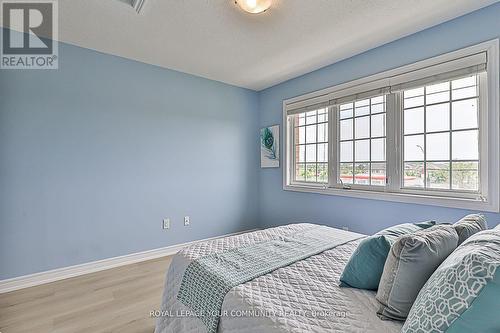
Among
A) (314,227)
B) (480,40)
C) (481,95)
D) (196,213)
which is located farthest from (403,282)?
(196,213)

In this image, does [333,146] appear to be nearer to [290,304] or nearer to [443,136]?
[443,136]

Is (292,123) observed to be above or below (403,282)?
above

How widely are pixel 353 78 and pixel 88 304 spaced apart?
3.59 m

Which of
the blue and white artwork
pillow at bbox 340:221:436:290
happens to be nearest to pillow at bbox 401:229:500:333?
pillow at bbox 340:221:436:290

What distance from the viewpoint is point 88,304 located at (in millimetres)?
2109

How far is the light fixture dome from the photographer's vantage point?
1.90 meters

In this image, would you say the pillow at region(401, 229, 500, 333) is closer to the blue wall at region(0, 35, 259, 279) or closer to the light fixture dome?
the light fixture dome

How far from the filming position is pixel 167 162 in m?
3.36

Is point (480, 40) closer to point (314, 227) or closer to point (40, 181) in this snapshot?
point (314, 227)

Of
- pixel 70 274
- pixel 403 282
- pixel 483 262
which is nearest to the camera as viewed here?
pixel 483 262

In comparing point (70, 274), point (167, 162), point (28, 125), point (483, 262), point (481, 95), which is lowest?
point (70, 274)

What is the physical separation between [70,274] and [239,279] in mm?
2397

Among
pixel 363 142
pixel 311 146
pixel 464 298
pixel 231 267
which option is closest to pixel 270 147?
pixel 311 146

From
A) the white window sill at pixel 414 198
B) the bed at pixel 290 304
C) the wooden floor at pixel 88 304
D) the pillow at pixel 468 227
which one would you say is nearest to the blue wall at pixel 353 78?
the white window sill at pixel 414 198
